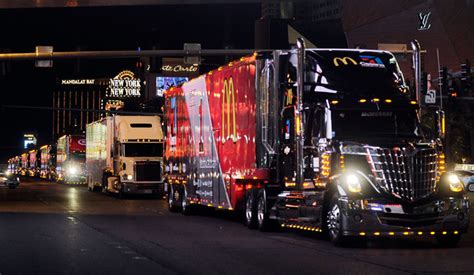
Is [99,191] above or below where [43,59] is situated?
below

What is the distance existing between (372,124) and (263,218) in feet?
13.3

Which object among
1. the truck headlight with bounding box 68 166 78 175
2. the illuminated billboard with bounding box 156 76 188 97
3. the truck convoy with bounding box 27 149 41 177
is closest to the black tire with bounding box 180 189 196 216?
the truck headlight with bounding box 68 166 78 175

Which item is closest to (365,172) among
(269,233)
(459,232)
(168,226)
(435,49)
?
(459,232)

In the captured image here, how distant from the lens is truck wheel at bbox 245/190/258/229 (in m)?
22.9

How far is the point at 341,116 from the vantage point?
19.4 m

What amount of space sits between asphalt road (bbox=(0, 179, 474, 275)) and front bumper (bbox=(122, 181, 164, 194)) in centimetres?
1658

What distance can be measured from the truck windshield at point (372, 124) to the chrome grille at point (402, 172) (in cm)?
73

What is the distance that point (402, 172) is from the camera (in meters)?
18.3

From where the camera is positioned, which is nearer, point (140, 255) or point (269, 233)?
point (140, 255)

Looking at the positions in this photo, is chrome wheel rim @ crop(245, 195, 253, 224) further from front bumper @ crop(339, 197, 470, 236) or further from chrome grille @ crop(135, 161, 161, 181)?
chrome grille @ crop(135, 161, 161, 181)

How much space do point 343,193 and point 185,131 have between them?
1310cm

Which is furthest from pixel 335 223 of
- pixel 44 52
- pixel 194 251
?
pixel 44 52

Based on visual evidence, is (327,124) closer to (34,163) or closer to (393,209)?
(393,209)

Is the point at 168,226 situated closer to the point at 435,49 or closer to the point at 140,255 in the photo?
the point at 140,255
